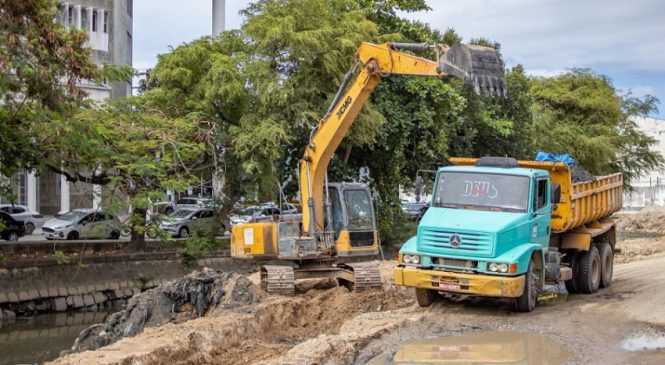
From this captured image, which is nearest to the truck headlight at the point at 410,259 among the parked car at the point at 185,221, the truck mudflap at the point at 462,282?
the truck mudflap at the point at 462,282

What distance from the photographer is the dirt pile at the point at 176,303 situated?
16.0 metres

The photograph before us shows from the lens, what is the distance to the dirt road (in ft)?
37.7

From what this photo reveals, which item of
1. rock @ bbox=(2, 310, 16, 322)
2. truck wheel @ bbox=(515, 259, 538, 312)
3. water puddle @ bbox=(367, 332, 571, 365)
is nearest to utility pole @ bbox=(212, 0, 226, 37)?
rock @ bbox=(2, 310, 16, 322)

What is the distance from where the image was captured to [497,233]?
13469 mm

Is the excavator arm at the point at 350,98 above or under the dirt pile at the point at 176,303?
above

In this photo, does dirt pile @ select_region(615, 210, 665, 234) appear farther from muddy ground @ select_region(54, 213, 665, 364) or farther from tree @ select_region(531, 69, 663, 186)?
muddy ground @ select_region(54, 213, 665, 364)

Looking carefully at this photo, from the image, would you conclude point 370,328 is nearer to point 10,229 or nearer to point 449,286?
point 449,286

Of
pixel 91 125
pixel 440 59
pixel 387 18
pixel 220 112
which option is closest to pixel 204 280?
pixel 91 125

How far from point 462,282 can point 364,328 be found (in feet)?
5.85

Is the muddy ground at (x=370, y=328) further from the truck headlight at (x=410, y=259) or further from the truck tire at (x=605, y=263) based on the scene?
the truck headlight at (x=410, y=259)

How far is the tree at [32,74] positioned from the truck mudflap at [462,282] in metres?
8.58

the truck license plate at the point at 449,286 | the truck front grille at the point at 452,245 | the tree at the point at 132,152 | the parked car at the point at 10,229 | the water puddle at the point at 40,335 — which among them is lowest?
the water puddle at the point at 40,335

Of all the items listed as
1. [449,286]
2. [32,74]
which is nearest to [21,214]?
[32,74]

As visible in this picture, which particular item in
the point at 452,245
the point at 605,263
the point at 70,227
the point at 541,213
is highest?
the point at 541,213
